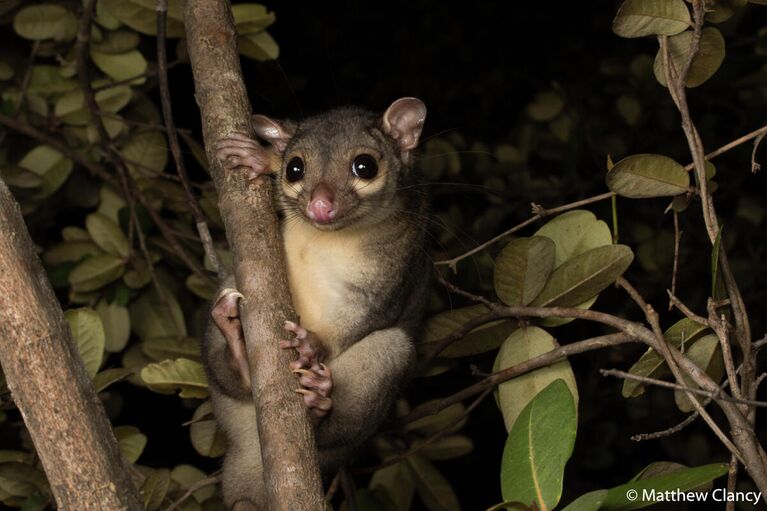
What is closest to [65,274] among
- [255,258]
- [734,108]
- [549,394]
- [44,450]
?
[255,258]

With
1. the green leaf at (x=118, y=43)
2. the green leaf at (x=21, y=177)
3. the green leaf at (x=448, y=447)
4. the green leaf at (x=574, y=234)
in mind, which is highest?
the green leaf at (x=118, y=43)

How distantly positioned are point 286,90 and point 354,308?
140 centimetres

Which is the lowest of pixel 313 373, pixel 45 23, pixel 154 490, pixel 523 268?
pixel 154 490

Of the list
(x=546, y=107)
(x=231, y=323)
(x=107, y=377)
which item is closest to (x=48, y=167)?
(x=107, y=377)

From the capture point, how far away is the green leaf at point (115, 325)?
340cm

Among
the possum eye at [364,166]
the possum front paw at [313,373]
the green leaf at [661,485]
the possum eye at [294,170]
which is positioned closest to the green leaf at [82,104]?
the possum eye at [294,170]

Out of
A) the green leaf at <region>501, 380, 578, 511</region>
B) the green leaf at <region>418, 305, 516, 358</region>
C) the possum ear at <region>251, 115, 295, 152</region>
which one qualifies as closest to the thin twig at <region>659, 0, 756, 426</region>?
the green leaf at <region>501, 380, 578, 511</region>

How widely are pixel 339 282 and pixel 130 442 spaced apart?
0.91 meters

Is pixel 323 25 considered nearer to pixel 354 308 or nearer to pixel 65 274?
pixel 65 274

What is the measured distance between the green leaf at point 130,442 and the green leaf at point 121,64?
124cm

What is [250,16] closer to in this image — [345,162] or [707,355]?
[345,162]

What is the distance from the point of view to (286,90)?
3.84m

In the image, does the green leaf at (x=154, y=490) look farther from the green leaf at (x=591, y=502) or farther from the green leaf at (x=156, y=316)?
the green leaf at (x=591, y=502)

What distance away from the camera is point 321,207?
2543mm
